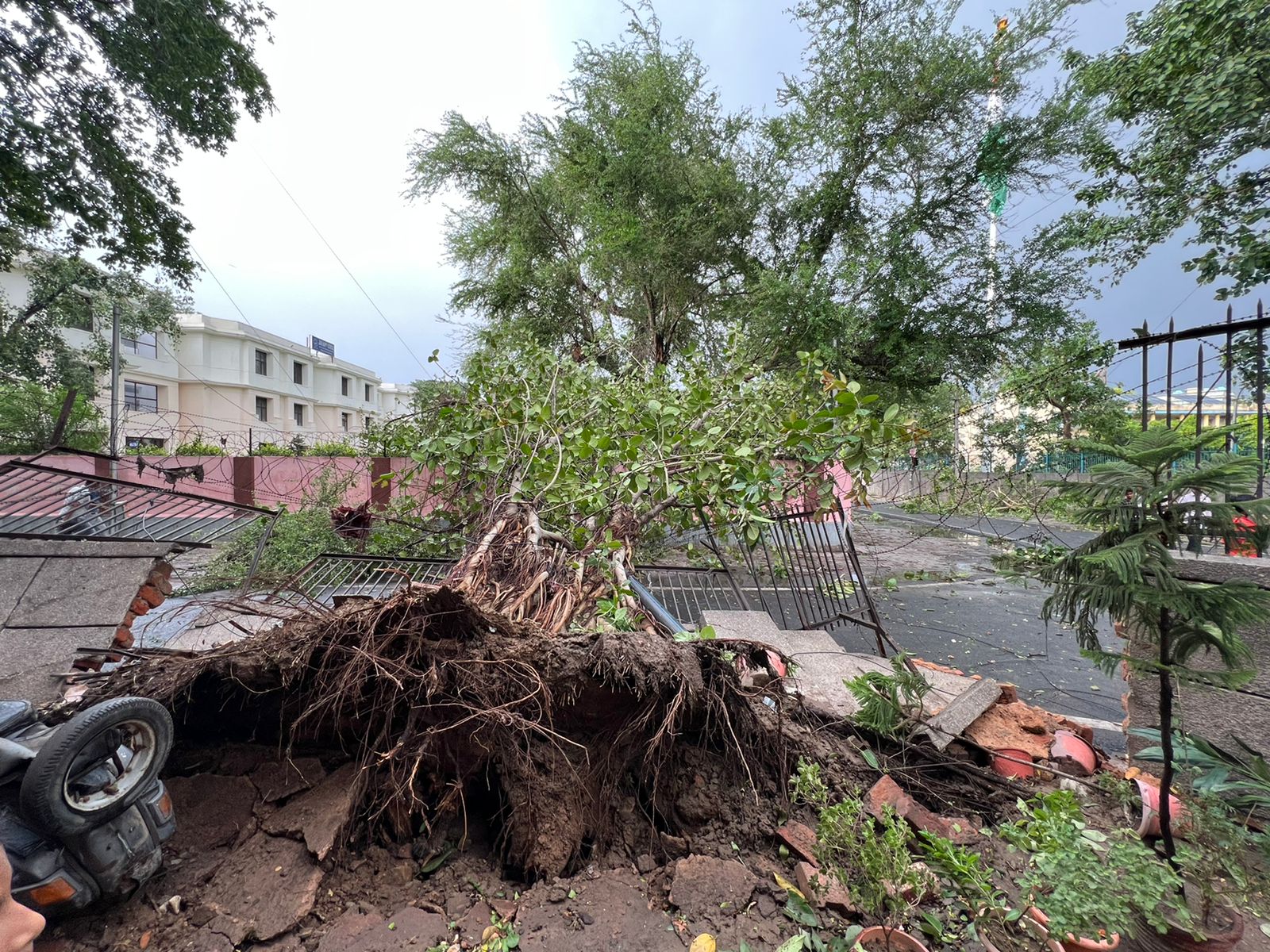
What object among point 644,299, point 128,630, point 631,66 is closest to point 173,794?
point 128,630

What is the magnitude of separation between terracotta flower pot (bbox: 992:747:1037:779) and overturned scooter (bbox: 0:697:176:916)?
3831mm

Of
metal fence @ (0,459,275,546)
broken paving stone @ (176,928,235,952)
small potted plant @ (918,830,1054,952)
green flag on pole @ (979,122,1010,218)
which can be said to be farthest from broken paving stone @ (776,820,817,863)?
green flag on pole @ (979,122,1010,218)

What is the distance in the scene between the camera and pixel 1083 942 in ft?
5.77

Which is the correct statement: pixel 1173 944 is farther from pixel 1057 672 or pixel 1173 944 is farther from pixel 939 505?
pixel 939 505

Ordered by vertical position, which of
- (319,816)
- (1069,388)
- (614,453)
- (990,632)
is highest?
(1069,388)

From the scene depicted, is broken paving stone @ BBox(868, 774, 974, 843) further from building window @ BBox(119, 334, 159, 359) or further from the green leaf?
building window @ BBox(119, 334, 159, 359)

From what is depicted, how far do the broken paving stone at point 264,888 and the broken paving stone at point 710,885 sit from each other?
1316 mm

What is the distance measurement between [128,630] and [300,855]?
1.57 meters

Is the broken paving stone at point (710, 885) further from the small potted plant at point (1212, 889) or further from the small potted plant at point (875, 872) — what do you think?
the small potted plant at point (1212, 889)

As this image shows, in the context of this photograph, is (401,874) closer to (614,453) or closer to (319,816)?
(319,816)

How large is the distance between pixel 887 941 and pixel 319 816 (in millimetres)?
2097

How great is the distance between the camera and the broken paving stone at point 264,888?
1.75 meters

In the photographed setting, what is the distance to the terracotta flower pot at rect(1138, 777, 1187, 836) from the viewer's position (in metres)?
2.40

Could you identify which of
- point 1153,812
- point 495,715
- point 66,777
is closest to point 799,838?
point 495,715
